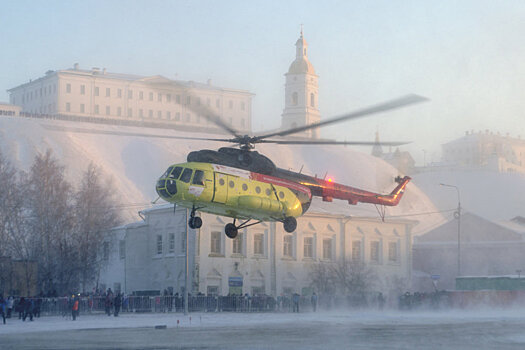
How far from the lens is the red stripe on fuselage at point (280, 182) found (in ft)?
112

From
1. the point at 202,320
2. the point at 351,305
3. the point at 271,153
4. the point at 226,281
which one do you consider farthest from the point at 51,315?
the point at 271,153

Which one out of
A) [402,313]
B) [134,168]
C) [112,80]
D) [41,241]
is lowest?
[402,313]

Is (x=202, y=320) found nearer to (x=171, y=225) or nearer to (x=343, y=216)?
(x=171, y=225)

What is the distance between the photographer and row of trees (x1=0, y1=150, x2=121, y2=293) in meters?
73.2

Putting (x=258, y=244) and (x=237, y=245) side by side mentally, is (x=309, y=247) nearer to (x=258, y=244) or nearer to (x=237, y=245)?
(x=258, y=244)

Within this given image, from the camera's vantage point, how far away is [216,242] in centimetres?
7319

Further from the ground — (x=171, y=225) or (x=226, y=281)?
(x=171, y=225)

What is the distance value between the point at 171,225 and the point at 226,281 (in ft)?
23.2

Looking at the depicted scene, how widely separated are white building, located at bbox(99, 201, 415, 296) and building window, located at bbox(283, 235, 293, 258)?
9 cm

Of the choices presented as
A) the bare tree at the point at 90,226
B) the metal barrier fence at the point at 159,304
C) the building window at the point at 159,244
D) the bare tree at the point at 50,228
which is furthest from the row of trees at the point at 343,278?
the bare tree at the point at 50,228

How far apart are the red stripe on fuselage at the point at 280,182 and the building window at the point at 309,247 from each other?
43.3m

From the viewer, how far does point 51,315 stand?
192ft

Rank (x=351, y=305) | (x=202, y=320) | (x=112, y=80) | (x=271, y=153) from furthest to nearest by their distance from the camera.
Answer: (x=112, y=80), (x=271, y=153), (x=351, y=305), (x=202, y=320)

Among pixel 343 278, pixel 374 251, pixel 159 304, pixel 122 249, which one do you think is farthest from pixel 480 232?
pixel 159 304
